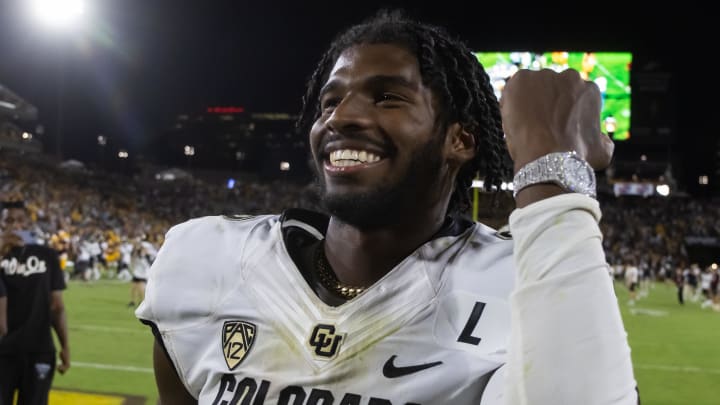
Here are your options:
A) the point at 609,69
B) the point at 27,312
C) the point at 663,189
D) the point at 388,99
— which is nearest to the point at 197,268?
the point at 388,99

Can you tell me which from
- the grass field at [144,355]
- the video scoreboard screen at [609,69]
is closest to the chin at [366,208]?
A: the grass field at [144,355]

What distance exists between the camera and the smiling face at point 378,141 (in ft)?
4.76

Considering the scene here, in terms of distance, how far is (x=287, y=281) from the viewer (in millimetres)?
1602

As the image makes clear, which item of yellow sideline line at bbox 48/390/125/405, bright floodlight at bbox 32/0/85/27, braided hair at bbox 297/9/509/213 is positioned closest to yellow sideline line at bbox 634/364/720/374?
yellow sideline line at bbox 48/390/125/405

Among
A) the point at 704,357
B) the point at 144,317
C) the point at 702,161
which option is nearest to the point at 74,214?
the point at 704,357

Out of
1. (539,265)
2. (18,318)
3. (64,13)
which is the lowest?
(18,318)

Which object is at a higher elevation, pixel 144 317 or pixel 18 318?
pixel 144 317

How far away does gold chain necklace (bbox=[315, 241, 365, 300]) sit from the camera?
1568mm

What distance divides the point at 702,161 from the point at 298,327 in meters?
53.8

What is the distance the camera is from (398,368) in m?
1.37

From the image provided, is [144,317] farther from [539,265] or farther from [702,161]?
[702,161]

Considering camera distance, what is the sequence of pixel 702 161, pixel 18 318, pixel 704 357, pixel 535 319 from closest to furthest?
pixel 535 319
pixel 18 318
pixel 704 357
pixel 702 161

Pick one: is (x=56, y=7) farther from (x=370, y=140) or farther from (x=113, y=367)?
(x=370, y=140)

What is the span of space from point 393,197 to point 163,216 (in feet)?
112
